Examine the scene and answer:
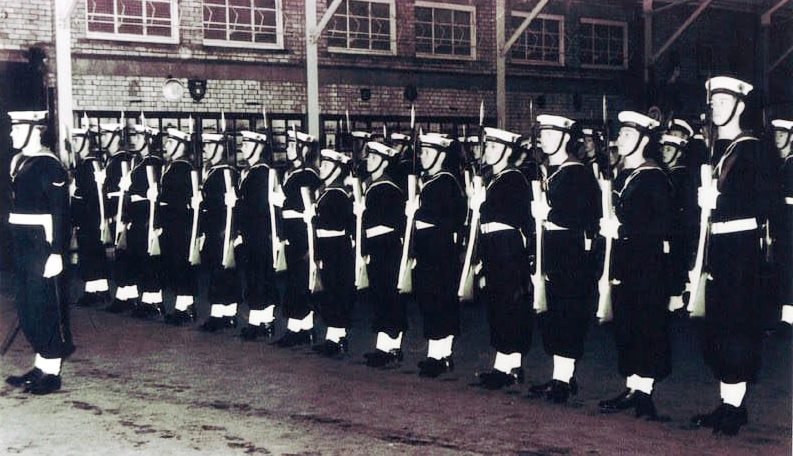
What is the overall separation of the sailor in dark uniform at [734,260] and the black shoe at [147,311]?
6.95 m

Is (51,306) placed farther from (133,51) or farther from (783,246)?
(133,51)

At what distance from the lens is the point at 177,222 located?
11.0 meters

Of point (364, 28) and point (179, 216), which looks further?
point (364, 28)

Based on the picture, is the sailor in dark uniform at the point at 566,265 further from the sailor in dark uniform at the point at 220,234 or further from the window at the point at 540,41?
the window at the point at 540,41

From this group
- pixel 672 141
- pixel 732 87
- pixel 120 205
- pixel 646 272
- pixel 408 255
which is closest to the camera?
pixel 732 87

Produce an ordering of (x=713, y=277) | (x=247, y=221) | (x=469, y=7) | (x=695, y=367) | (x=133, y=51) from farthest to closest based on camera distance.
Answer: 1. (x=469, y=7)
2. (x=133, y=51)
3. (x=247, y=221)
4. (x=695, y=367)
5. (x=713, y=277)

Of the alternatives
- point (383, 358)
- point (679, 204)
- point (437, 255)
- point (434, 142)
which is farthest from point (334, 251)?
point (679, 204)

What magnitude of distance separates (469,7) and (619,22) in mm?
4070

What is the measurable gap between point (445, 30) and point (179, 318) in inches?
418

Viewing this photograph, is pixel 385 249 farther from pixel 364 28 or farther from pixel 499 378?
pixel 364 28

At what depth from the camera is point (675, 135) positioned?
11.6 m

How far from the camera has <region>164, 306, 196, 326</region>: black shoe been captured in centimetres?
1108

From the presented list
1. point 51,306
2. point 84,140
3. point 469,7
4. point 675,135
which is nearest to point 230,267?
point 51,306

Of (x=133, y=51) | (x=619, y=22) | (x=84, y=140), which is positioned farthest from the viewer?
(x=619, y=22)
